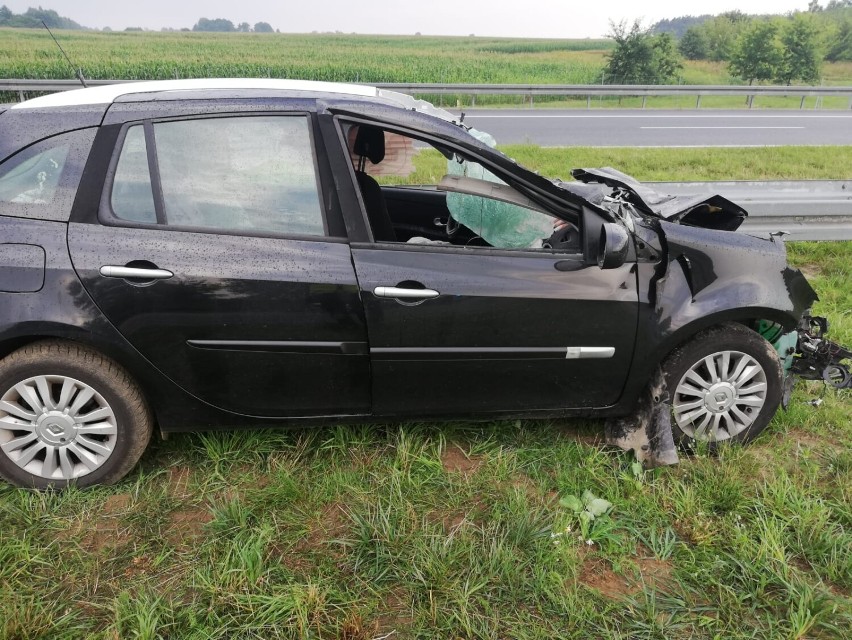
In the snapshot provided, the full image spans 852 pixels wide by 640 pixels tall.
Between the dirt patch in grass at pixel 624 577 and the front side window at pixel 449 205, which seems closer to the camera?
the dirt patch in grass at pixel 624 577

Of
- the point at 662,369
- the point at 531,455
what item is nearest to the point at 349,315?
the point at 531,455

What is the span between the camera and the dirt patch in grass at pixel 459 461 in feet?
9.29

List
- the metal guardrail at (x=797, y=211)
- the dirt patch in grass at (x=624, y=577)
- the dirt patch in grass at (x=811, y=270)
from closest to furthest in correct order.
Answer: the dirt patch in grass at (x=624, y=577) < the metal guardrail at (x=797, y=211) < the dirt patch in grass at (x=811, y=270)

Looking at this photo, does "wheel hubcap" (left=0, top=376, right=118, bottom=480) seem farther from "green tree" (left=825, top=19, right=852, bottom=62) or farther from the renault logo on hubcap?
"green tree" (left=825, top=19, right=852, bottom=62)

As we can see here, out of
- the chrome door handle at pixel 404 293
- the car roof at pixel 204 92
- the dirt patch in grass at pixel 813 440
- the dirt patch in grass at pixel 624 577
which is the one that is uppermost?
the car roof at pixel 204 92

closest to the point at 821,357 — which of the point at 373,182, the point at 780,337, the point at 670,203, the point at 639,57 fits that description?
the point at 780,337

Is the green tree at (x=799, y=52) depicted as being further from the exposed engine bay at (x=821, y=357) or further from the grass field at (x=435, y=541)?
the grass field at (x=435, y=541)

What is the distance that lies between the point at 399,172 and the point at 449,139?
127 cm

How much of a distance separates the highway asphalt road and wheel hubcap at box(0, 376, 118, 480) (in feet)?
31.2

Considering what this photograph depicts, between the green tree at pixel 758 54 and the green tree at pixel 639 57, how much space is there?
4.98 metres

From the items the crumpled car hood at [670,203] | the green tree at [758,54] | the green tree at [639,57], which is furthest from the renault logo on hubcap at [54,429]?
the green tree at [758,54]

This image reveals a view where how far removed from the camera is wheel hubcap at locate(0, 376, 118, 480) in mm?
2480

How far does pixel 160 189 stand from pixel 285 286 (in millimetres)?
642

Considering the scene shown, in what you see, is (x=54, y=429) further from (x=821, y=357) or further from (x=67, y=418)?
(x=821, y=357)
